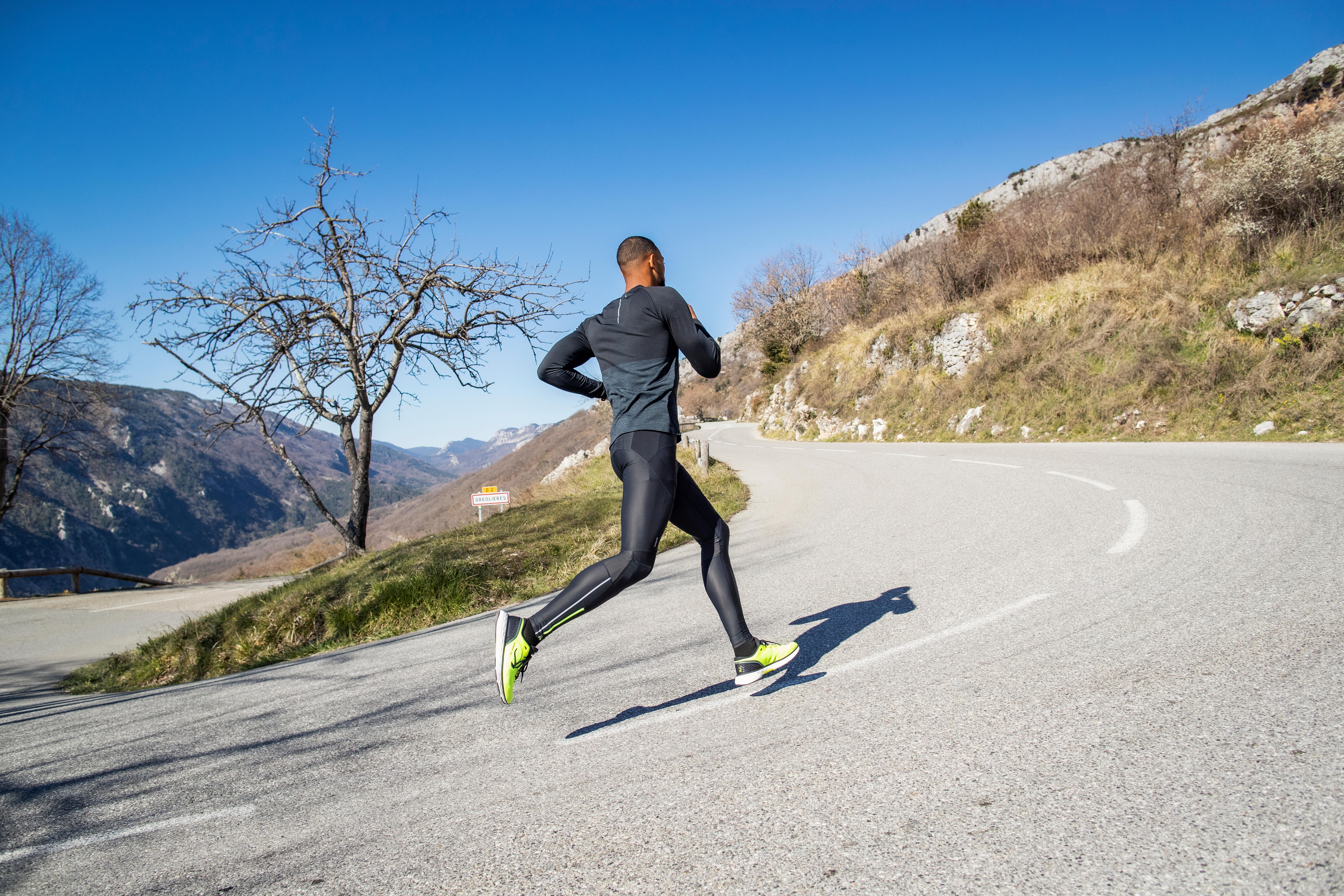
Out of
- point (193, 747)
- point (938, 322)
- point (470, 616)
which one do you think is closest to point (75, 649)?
→ point (470, 616)

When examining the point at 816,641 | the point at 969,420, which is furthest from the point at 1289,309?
the point at 816,641

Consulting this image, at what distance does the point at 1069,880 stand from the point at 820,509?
7.92 metres

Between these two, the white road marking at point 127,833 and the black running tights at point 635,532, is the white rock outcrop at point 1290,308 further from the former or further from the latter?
the white road marking at point 127,833

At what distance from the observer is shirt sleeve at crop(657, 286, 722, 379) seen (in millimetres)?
3033

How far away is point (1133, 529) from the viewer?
5438 mm

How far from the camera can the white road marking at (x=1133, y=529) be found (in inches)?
191

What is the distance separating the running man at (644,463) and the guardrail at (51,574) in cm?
1724

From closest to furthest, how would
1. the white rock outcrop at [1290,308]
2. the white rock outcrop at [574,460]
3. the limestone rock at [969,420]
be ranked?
the white rock outcrop at [1290,308]
the limestone rock at [969,420]
the white rock outcrop at [574,460]

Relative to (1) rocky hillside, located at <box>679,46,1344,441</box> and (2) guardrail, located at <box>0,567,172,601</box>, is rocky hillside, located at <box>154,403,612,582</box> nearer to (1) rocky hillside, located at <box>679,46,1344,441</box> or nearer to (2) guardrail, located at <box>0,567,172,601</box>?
(2) guardrail, located at <box>0,567,172,601</box>

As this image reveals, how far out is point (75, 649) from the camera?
1097 centimetres

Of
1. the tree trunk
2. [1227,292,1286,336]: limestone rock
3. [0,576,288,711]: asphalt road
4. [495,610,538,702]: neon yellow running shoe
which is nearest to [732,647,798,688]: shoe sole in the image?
[495,610,538,702]: neon yellow running shoe

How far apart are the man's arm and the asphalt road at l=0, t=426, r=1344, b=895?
5.23ft

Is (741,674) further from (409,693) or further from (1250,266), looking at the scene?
(1250,266)

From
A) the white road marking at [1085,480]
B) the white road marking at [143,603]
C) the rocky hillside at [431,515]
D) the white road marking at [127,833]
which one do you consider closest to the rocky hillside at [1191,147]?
the white road marking at [1085,480]
